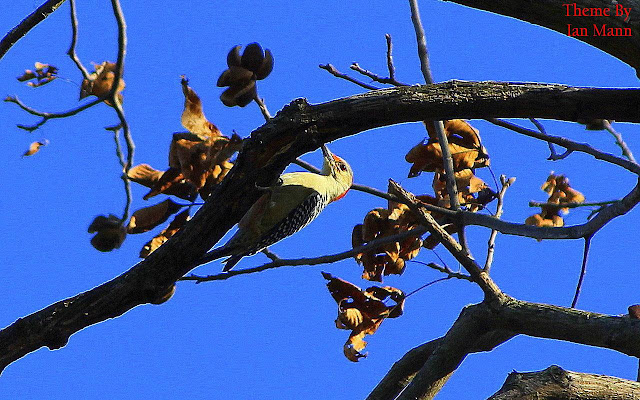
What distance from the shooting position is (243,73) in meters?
3.62

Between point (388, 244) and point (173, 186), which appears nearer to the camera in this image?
point (173, 186)

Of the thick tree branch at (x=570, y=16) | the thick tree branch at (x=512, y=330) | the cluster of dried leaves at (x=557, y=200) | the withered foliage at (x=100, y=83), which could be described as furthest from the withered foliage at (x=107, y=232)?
the cluster of dried leaves at (x=557, y=200)

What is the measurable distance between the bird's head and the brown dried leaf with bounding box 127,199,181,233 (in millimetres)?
2928

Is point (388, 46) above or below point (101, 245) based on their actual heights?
above

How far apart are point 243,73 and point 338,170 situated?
3.19 m

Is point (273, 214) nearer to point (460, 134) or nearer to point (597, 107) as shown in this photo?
point (460, 134)

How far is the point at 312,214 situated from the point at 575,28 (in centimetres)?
378

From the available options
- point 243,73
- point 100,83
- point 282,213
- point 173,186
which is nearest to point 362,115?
point 243,73

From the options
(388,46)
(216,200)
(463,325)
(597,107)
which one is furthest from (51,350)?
(597,107)

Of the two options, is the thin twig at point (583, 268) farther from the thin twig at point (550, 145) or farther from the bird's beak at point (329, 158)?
the bird's beak at point (329, 158)

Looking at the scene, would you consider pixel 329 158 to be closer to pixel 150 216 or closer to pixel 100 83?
pixel 100 83

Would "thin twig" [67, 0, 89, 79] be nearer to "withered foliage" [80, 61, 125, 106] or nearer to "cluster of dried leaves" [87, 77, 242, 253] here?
"withered foliage" [80, 61, 125, 106]

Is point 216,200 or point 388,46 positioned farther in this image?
point 388,46

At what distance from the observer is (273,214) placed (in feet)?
19.8
